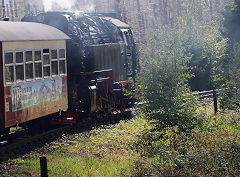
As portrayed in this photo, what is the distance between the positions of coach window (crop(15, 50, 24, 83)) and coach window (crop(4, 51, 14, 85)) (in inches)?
9.1

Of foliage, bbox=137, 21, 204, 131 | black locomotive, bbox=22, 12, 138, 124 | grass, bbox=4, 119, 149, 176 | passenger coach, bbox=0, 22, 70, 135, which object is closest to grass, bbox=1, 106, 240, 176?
grass, bbox=4, 119, 149, 176

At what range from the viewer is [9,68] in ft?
36.8

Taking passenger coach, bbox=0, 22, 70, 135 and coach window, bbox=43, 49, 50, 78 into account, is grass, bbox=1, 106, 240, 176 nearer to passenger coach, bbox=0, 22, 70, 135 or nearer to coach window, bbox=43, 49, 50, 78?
passenger coach, bbox=0, 22, 70, 135

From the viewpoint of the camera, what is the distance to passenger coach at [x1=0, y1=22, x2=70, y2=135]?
36.6 feet

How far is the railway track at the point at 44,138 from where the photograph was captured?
37.0 ft

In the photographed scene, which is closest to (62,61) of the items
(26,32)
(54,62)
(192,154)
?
(54,62)

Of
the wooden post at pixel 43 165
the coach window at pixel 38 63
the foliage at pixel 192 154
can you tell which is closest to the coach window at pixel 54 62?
the coach window at pixel 38 63

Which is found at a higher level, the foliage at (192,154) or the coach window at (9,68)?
the coach window at (9,68)

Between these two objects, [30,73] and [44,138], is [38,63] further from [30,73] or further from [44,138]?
[44,138]

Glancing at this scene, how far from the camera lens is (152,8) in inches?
1403

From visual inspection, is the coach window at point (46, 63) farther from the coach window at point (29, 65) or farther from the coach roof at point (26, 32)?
the coach window at point (29, 65)

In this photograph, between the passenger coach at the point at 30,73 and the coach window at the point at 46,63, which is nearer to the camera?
the passenger coach at the point at 30,73

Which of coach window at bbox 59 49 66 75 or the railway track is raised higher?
coach window at bbox 59 49 66 75

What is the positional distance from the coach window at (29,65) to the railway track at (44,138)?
1.67 metres
